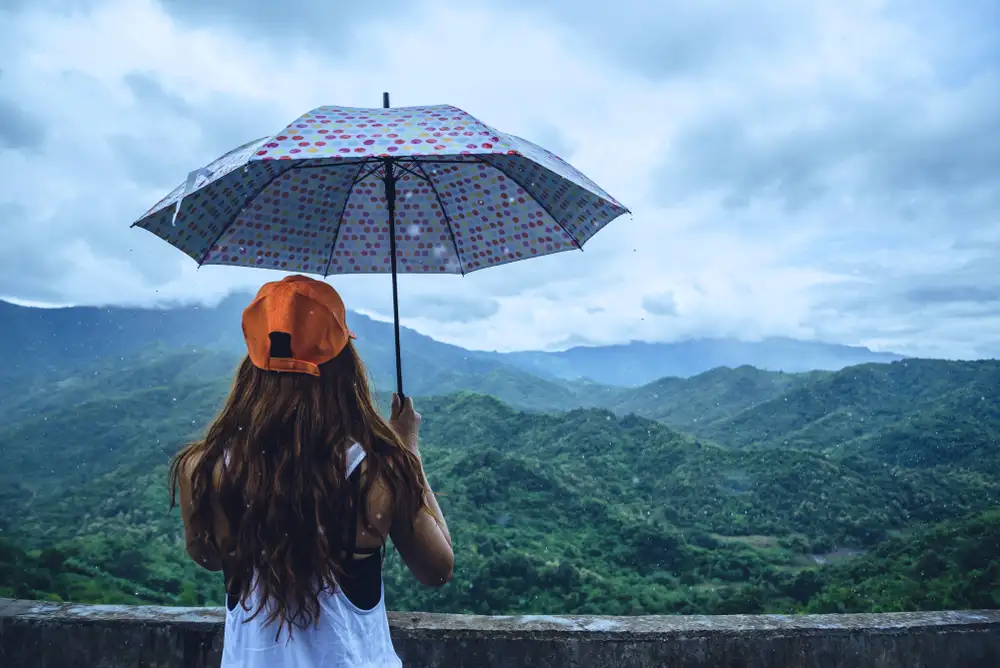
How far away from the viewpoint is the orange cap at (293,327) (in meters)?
1.09

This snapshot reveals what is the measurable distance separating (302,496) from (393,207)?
3.63ft

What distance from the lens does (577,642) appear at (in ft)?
7.16

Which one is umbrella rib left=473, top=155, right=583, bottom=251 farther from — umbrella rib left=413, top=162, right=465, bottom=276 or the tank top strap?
the tank top strap

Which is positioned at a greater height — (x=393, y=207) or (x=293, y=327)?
(x=393, y=207)

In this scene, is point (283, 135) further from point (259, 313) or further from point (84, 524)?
point (84, 524)

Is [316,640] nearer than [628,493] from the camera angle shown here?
Yes

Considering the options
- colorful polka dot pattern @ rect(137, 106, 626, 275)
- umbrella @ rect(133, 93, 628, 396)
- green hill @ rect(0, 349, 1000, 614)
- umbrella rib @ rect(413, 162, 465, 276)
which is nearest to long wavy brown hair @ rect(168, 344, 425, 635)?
umbrella @ rect(133, 93, 628, 396)

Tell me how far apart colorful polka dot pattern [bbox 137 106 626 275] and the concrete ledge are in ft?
4.40

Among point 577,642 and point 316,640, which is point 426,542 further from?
point 577,642

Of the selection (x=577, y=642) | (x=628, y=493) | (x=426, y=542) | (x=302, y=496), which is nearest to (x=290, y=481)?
(x=302, y=496)

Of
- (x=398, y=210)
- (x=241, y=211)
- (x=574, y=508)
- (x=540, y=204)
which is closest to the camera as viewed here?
(x=241, y=211)

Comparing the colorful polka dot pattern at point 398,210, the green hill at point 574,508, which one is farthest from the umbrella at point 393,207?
the green hill at point 574,508

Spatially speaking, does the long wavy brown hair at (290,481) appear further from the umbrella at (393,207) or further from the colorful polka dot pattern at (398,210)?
the colorful polka dot pattern at (398,210)

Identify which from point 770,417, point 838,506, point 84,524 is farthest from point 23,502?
point 770,417
